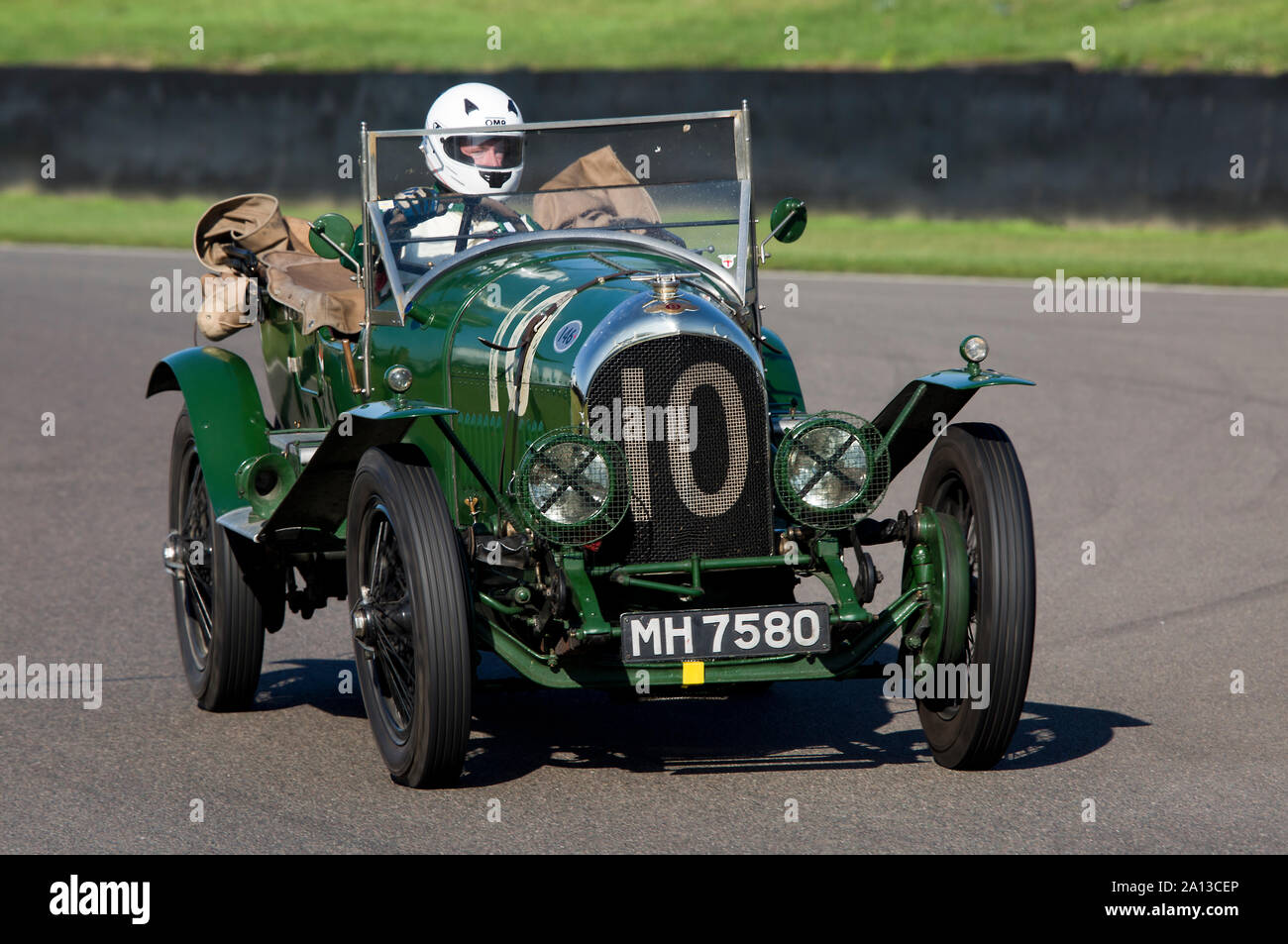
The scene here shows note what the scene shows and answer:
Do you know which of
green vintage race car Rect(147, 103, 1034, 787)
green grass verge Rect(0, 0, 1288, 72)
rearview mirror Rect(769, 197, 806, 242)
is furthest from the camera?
green grass verge Rect(0, 0, 1288, 72)

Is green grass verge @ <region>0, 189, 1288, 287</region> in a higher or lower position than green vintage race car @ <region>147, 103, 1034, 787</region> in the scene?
higher

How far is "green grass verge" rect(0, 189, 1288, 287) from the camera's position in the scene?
19.4 meters

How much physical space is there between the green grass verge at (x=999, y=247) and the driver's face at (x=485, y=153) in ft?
44.3

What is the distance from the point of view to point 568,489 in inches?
195

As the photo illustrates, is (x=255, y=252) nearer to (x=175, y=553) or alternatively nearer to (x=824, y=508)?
(x=175, y=553)

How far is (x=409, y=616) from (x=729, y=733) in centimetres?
124

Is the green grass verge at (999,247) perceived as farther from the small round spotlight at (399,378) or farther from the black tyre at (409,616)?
the small round spotlight at (399,378)

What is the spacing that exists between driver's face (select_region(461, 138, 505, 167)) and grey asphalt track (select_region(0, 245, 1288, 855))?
183cm

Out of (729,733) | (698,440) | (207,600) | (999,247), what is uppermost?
(999,247)

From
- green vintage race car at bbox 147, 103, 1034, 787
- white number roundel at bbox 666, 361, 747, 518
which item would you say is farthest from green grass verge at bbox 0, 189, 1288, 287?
white number roundel at bbox 666, 361, 747, 518

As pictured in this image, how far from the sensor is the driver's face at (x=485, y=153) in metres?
6.27

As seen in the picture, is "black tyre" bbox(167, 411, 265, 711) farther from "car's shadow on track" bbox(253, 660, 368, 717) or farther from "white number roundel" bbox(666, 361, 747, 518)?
"white number roundel" bbox(666, 361, 747, 518)

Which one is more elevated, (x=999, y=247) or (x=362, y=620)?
(x=999, y=247)

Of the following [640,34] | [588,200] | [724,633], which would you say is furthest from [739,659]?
[640,34]
